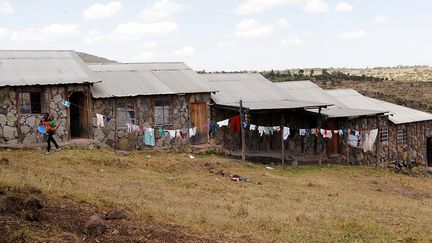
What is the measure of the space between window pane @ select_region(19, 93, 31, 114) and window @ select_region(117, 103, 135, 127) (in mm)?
4237

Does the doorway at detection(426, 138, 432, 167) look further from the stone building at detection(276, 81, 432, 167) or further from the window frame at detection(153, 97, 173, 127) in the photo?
the window frame at detection(153, 97, 173, 127)

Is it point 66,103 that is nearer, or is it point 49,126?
point 49,126

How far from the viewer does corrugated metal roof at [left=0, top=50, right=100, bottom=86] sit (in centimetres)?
2211

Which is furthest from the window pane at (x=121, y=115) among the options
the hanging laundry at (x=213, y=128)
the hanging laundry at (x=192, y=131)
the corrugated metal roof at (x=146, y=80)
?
the hanging laundry at (x=213, y=128)

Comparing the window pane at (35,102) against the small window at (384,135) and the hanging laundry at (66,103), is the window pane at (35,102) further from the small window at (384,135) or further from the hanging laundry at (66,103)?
the small window at (384,135)

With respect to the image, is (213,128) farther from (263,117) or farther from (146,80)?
(146,80)

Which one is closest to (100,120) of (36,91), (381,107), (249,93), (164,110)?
(36,91)

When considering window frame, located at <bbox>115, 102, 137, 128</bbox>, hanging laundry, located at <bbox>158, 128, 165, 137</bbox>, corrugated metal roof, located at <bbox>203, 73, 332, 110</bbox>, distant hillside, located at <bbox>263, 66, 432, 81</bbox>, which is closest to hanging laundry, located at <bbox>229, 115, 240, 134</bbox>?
corrugated metal roof, located at <bbox>203, 73, 332, 110</bbox>

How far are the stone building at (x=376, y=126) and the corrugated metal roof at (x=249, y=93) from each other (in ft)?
5.11

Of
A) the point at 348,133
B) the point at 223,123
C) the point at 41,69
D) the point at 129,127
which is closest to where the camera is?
the point at 41,69

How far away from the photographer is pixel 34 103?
74.0 ft

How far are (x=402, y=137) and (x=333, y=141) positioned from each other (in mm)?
5505

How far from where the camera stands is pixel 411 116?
104 feet

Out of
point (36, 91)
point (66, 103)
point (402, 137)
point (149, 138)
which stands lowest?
point (402, 137)
